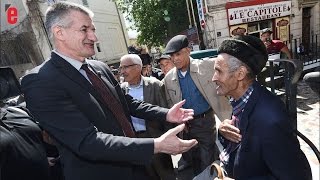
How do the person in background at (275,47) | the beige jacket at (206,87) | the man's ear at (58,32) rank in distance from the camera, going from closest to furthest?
the man's ear at (58,32)
the beige jacket at (206,87)
the person in background at (275,47)

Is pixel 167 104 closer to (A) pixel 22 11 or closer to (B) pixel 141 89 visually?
(B) pixel 141 89

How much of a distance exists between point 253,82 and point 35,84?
1493 mm

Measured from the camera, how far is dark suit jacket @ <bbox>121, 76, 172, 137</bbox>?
12.1ft

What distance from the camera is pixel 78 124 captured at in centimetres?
165

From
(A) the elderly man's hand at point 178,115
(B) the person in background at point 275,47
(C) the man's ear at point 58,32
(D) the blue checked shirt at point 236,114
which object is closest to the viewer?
→ (C) the man's ear at point 58,32

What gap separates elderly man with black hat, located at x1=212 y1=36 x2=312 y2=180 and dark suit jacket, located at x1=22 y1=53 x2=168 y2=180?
2.08 ft

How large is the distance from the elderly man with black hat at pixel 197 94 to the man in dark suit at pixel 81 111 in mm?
1634

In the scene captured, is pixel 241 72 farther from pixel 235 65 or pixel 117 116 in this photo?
pixel 117 116

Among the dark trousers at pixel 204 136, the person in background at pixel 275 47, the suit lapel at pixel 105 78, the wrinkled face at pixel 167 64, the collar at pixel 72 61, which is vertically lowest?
the dark trousers at pixel 204 136

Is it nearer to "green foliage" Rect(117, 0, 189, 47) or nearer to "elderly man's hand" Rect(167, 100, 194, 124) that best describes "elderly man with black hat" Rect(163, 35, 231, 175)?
"elderly man's hand" Rect(167, 100, 194, 124)

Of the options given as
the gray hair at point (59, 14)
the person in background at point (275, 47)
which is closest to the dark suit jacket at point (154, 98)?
the gray hair at point (59, 14)

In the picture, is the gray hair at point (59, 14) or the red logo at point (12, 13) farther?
the red logo at point (12, 13)

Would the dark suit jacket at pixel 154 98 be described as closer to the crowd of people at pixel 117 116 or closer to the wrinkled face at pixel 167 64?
the crowd of people at pixel 117 116

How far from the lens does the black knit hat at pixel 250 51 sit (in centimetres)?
185
